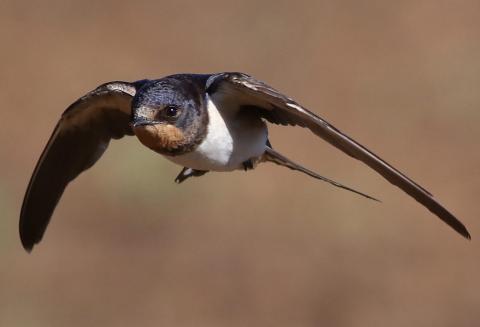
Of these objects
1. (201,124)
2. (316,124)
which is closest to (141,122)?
(201,124)

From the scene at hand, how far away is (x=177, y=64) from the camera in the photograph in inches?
510

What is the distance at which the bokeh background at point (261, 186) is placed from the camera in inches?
392

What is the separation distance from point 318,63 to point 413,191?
8.25 meters

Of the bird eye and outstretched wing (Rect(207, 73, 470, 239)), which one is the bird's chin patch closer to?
the bird eye

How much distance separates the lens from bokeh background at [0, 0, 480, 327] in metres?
9.95

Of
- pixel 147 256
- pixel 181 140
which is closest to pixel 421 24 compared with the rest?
pixel 147 256

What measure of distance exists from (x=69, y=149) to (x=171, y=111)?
101 cm

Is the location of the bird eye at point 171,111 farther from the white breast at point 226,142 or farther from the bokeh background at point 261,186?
the bokeh background at point 261,186

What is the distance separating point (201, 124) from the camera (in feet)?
17.2

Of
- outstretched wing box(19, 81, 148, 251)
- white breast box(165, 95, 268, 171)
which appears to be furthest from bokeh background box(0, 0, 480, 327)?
white breast box(165, 95, 268, 171)

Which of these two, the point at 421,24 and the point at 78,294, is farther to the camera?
the point at 421,24

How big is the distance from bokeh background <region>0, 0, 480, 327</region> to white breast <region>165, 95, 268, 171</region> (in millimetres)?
4072

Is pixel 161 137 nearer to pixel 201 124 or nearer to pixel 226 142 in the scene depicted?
pixel 201 124

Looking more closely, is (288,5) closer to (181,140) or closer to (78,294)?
(78,294)
